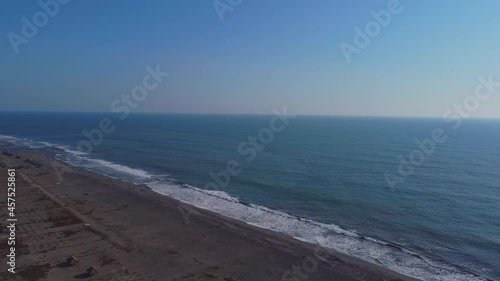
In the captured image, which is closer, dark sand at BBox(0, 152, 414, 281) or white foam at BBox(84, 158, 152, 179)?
dark sand at BBox(0, 152, 414, 281)

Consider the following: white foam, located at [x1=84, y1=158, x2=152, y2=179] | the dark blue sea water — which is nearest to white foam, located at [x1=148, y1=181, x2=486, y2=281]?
the dark blue sea water

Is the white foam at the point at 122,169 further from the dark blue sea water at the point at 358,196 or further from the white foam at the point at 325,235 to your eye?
the white foam at the point at 325,235

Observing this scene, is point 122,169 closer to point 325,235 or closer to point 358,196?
point 358,196

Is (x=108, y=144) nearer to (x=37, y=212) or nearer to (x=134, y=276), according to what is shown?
(x=37, y=212)

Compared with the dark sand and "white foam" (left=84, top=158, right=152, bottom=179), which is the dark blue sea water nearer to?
"white foam" (left=84, top=158, right=152, bottom=179)

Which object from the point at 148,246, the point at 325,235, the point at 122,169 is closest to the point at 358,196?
the point at 325,235
